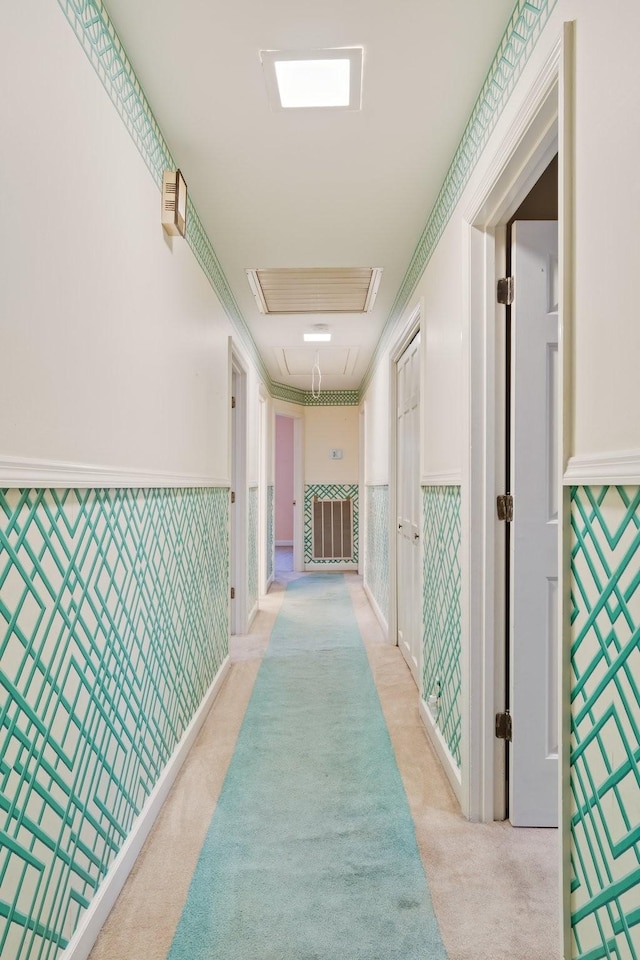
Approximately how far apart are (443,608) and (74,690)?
5.08 ft

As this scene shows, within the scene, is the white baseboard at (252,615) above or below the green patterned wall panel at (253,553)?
below

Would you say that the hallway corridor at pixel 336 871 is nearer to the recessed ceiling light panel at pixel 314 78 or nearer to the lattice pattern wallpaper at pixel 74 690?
the lattice pattern wallpaper at pixel 74 690

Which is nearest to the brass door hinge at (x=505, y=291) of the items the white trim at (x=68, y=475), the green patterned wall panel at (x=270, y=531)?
the white trim at (x=68, y=475)

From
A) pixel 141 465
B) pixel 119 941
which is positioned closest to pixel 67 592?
pixel 141 465

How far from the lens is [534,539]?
1.96m

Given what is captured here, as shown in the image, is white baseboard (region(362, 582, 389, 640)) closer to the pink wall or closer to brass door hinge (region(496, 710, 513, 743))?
brass door hinge (region(496, 710, 513, 743))

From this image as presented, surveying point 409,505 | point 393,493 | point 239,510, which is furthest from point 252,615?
point 409,505

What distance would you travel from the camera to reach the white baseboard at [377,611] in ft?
14.5

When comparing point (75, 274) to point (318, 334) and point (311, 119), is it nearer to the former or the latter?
point (311, 119)

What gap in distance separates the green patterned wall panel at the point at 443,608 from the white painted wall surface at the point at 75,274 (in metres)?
1.08

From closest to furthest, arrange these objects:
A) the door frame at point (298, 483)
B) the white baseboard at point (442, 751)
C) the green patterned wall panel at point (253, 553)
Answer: the white baseboard at point (442, 751) < the green patterned wall panel at point (253, 553) < the door frame at point (298, 483)

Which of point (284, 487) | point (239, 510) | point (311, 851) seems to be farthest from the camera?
point (284, 487)

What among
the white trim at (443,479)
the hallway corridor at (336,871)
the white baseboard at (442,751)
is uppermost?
the white trim at (443,479)

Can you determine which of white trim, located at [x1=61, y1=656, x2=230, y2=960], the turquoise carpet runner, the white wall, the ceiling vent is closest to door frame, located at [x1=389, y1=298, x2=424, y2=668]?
the white wall
